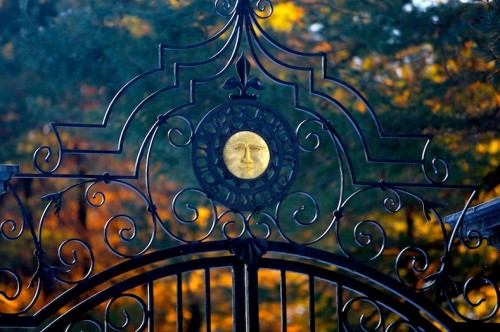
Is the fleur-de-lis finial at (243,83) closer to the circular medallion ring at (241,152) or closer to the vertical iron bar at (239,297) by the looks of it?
the circular medallion ring at (241,152)

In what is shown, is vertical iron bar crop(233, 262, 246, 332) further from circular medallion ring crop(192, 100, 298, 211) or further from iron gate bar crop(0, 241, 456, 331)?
circular medallion ring crop(192, 100, 298, 211)

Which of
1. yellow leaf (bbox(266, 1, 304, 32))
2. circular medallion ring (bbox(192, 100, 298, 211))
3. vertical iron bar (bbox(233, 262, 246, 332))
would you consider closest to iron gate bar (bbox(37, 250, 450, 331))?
A: vertical iron bar (bbox(233, 262, 246, 332))

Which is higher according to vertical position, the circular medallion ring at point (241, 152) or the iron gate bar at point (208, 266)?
the circular medallion ring at point (241, 152)

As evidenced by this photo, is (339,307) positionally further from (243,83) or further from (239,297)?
(243,83)

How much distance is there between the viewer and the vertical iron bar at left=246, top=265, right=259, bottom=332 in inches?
224

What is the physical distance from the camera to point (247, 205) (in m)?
5.70

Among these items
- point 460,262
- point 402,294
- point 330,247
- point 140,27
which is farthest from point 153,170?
point 402,294

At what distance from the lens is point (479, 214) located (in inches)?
232

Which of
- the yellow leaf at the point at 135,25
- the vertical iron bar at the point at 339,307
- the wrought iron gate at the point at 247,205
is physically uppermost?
the yellow leaf at the point at 135,25

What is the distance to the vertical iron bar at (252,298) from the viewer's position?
5691 mm

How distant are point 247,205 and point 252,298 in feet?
1.50

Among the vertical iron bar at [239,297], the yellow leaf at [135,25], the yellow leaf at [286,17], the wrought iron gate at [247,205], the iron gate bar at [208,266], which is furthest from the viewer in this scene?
the yellow leaf at [286,17]

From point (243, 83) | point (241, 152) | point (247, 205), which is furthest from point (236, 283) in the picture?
point (243, 83)

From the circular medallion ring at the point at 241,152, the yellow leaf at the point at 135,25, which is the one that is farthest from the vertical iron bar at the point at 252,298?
the yellow leaf at the point at 135,25
